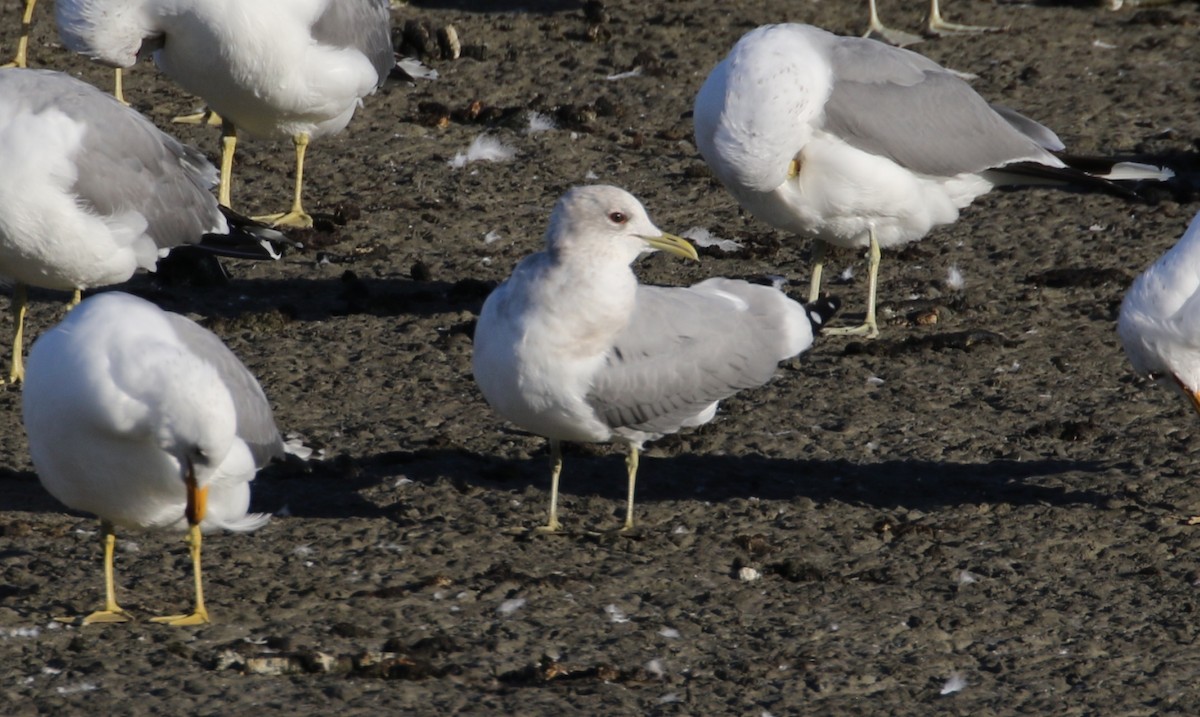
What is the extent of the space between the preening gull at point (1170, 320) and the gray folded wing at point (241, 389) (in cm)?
280

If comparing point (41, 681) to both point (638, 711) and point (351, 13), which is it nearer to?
point (638, 711)

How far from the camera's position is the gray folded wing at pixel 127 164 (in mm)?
6520

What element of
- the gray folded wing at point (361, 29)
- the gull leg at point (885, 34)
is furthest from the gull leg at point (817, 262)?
the gull leg at point (885, 34)

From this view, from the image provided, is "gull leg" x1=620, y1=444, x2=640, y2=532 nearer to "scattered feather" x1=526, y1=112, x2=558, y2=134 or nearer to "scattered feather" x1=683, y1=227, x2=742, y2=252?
"scattered feather" x1=683, y1=227, x2=742, y2=252

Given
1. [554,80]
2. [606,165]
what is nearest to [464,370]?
[606,165]

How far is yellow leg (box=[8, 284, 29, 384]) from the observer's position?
6.79 metres

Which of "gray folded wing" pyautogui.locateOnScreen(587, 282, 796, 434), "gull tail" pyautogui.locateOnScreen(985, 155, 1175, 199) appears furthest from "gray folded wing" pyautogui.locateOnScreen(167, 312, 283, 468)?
"gull tail" pyautogui.locateOnScreen(985, 155, 1175, 199)

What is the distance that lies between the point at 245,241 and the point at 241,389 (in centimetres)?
239

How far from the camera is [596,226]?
5.28m

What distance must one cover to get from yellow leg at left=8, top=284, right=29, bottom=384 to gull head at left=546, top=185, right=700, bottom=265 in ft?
8.38

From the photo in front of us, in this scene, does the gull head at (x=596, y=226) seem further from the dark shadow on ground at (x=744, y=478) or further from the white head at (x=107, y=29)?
the white head at (x=107, y=29)

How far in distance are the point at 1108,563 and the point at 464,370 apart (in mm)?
2676

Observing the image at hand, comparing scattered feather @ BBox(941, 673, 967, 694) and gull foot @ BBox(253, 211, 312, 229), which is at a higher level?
scattered feather @ BBox(941, 673, 967, 694)

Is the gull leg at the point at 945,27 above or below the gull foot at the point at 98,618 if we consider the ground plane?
above
